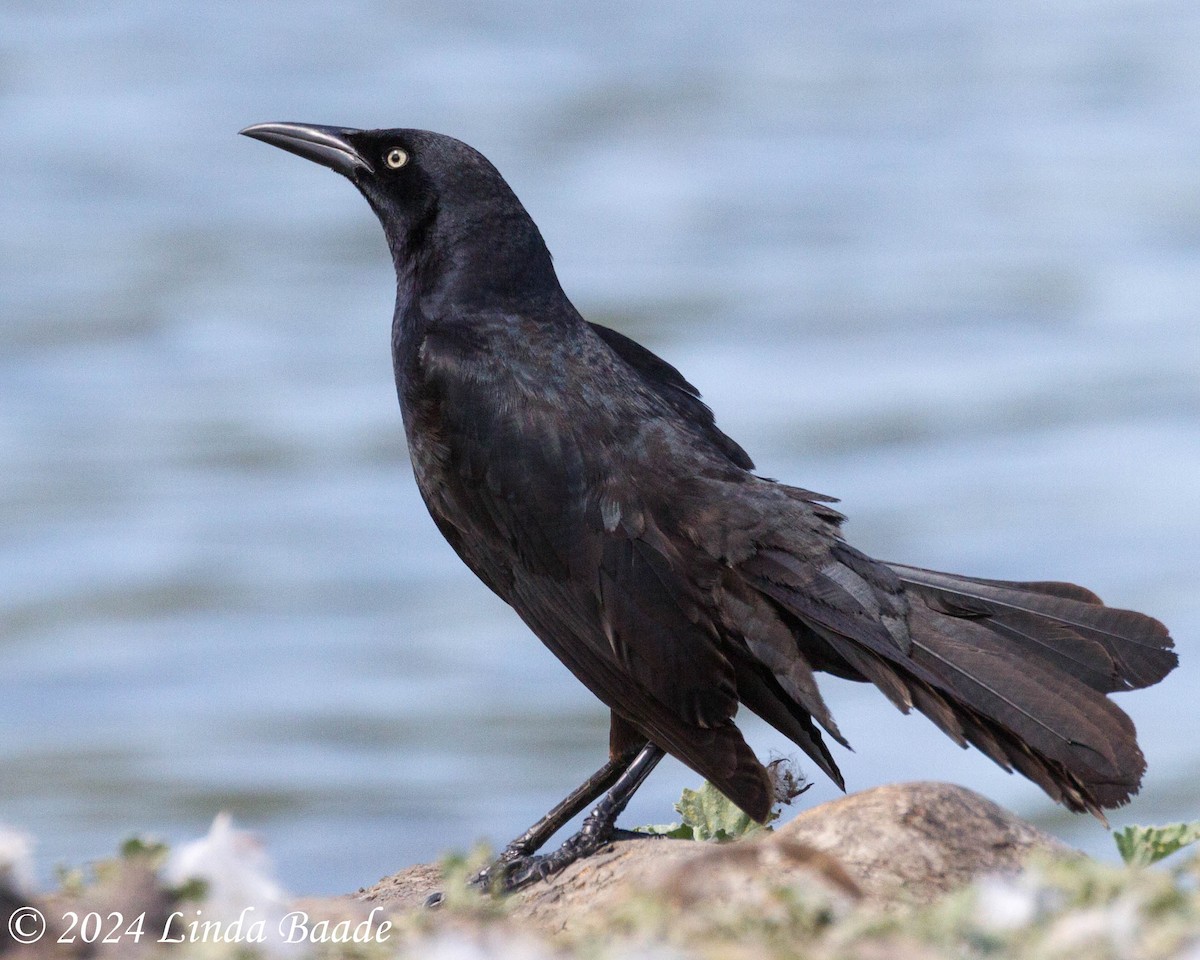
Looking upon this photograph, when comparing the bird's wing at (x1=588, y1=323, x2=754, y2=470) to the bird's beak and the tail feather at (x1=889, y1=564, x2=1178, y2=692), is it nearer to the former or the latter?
the tail feather at (x1=889, y1=564, x2=1178, y2=692)

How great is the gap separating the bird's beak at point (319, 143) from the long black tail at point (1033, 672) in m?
2.16

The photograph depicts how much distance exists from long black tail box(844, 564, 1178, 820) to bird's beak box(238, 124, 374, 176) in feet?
7.07

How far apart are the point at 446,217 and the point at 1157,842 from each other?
277cm

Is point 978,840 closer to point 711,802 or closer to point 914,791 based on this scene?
point 914,791

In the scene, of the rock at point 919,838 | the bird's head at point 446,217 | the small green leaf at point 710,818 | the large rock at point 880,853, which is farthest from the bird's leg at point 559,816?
the bird's head at point 446,217

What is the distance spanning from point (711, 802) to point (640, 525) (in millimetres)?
708

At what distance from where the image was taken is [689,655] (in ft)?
14.1

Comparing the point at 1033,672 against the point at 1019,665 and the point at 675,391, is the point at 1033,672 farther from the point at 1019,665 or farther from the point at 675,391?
the point at 675,391

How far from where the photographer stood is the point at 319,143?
559 cm

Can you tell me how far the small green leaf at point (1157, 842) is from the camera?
10.8 feet

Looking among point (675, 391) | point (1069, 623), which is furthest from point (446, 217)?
point (1069, 623)

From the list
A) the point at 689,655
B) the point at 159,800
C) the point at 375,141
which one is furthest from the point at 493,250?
the point at 159,800

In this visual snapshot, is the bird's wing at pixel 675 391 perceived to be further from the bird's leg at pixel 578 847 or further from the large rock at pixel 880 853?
the large rock at pixel 880 853

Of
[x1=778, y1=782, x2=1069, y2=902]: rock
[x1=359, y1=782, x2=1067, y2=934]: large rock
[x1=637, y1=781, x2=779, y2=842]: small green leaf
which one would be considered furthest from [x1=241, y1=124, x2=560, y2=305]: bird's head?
[x1=778, y1=782, x2=1069, y2=902]: rock
